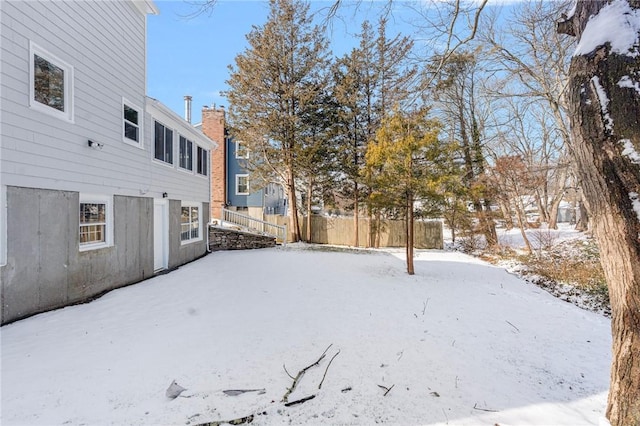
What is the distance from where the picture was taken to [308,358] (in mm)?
3783

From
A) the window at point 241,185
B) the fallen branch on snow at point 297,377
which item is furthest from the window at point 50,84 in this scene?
the window at point 241,185

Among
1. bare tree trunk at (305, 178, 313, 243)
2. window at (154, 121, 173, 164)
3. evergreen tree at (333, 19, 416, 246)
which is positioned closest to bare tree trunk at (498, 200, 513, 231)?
evergreen tree at (333, 19, 416, 246)

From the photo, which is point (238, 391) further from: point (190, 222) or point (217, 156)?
point (217, 156)

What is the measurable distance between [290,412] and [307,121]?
49.8 feet

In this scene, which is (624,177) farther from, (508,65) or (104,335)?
(508,65)

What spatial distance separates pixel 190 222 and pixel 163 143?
3.24m

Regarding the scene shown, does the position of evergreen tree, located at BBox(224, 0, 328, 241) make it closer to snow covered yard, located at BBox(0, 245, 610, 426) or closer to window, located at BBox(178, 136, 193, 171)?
window, located at BBox(178, 136, 193, 171)

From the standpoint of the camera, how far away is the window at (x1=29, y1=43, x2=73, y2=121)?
4.88 meters

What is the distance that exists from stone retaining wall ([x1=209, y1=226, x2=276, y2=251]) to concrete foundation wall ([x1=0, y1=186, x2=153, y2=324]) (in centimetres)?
621

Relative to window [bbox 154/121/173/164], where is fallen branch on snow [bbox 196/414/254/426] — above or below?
below

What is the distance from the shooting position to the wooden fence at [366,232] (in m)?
16.6

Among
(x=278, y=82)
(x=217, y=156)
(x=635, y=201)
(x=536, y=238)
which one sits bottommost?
(x=536, y=238)

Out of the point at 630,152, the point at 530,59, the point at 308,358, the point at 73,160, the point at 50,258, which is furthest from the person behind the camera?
the point at 530,59

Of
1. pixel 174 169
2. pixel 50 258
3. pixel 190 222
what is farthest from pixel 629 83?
pixel 190 222
